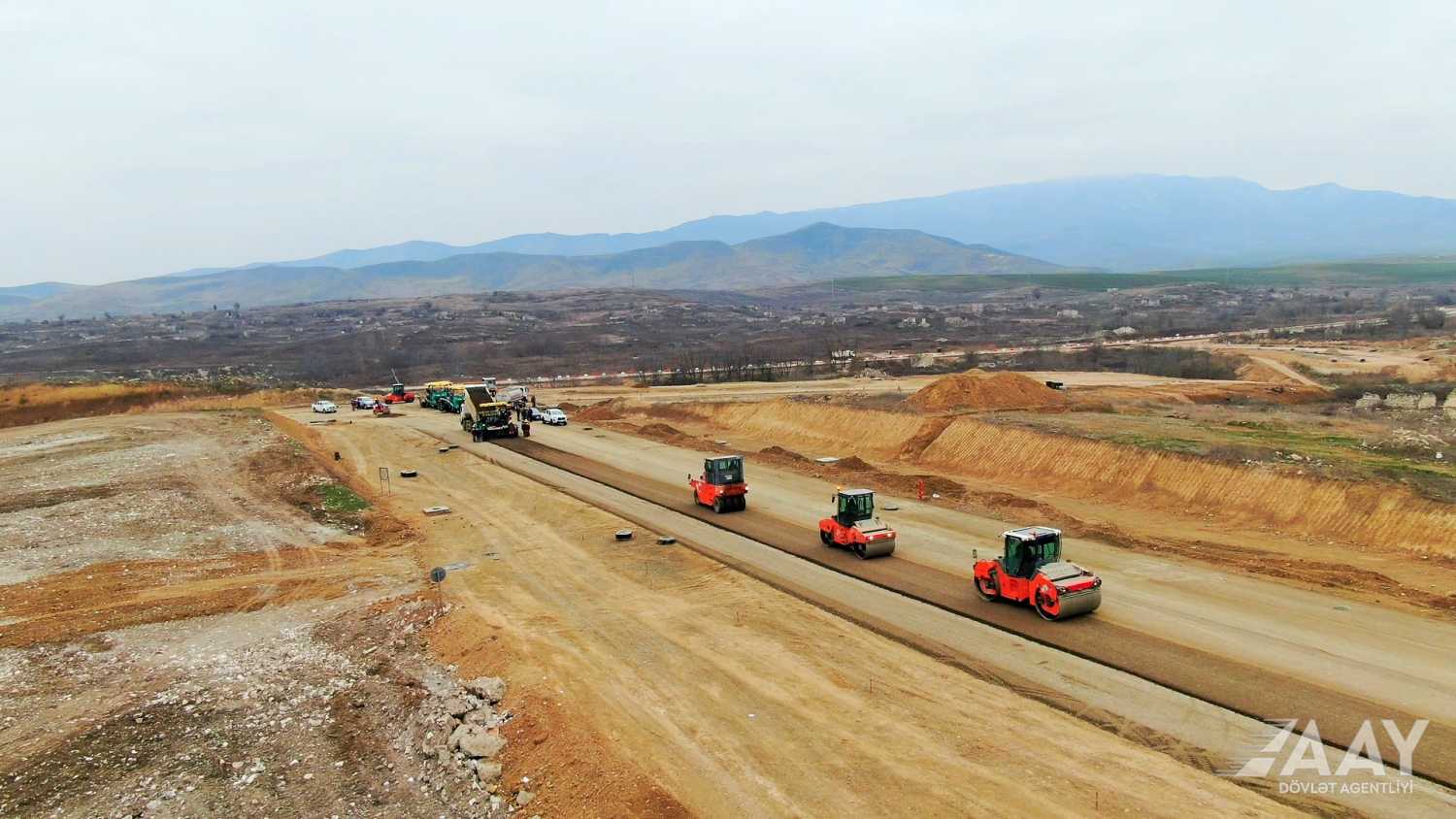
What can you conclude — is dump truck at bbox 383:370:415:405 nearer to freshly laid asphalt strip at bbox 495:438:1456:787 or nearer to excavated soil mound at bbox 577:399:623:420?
excavated soil mound at bbox 577:399:623:420

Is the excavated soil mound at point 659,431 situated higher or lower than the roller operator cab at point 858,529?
lower

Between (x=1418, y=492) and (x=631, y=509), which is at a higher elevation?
(x=1418, y=492)

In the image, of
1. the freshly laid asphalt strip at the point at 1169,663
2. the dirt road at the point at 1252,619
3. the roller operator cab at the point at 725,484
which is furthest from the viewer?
the roller operator cab at the point at 725,484

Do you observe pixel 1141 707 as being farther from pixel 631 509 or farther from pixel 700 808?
pixel 631 509

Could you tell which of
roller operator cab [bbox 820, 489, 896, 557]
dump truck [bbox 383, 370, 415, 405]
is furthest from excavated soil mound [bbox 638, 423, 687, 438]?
dump truck [bbox 383, 370, 415, 405]

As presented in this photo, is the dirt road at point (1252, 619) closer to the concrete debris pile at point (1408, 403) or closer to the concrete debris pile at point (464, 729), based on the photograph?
the concrete debris pile at point (464, 729)

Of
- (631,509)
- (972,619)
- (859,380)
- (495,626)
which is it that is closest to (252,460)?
(631,509)
